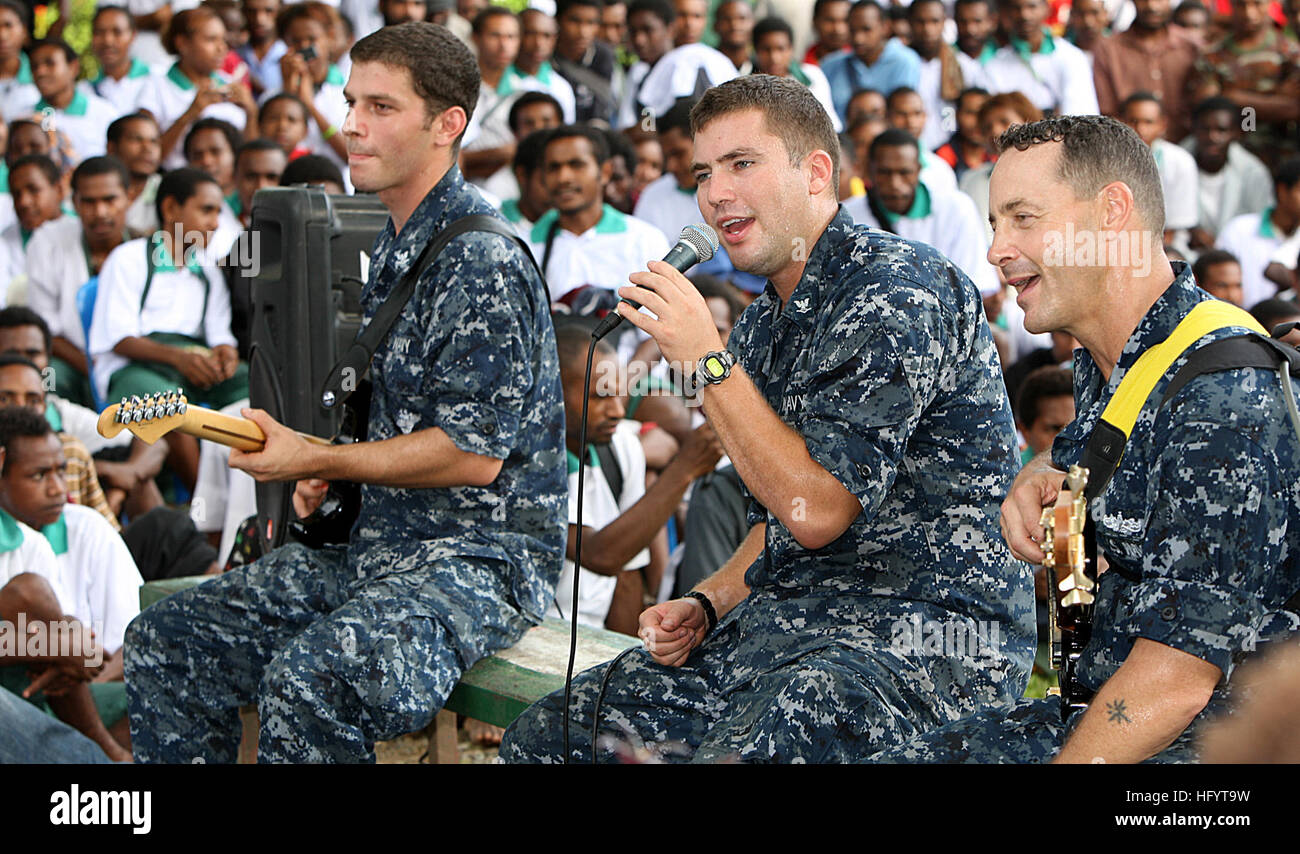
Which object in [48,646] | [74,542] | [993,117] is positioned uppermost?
[993,117]

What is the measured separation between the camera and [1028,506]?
239 cm

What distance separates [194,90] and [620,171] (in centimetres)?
261

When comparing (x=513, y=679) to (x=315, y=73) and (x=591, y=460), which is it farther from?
(x=315, y=73)

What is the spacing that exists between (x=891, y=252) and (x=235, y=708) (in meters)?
Result: 1.97

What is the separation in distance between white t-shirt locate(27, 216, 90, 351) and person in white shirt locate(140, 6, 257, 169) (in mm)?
1039

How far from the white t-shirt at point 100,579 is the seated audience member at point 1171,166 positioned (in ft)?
19.3

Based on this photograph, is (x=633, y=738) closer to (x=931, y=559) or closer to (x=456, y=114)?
(x=931, y=559)

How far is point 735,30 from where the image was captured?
29.0 feet

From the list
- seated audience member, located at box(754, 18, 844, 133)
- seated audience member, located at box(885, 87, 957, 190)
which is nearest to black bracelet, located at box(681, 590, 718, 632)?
seated audience member, located at box(885, 87, 957, 190)

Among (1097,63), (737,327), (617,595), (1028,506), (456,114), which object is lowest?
(617,595)

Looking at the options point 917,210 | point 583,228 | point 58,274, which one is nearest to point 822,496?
point 583,228

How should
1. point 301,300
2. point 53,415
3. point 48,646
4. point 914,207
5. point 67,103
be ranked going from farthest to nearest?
point 67,103, point 914,207, point 53,415, point 48,646, point 301,300

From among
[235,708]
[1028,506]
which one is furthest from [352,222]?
[1028,506]

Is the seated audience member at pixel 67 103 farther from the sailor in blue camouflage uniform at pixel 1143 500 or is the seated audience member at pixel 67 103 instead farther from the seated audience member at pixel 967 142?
the sailor in blue camouflage uniform at pixel 1143 500
